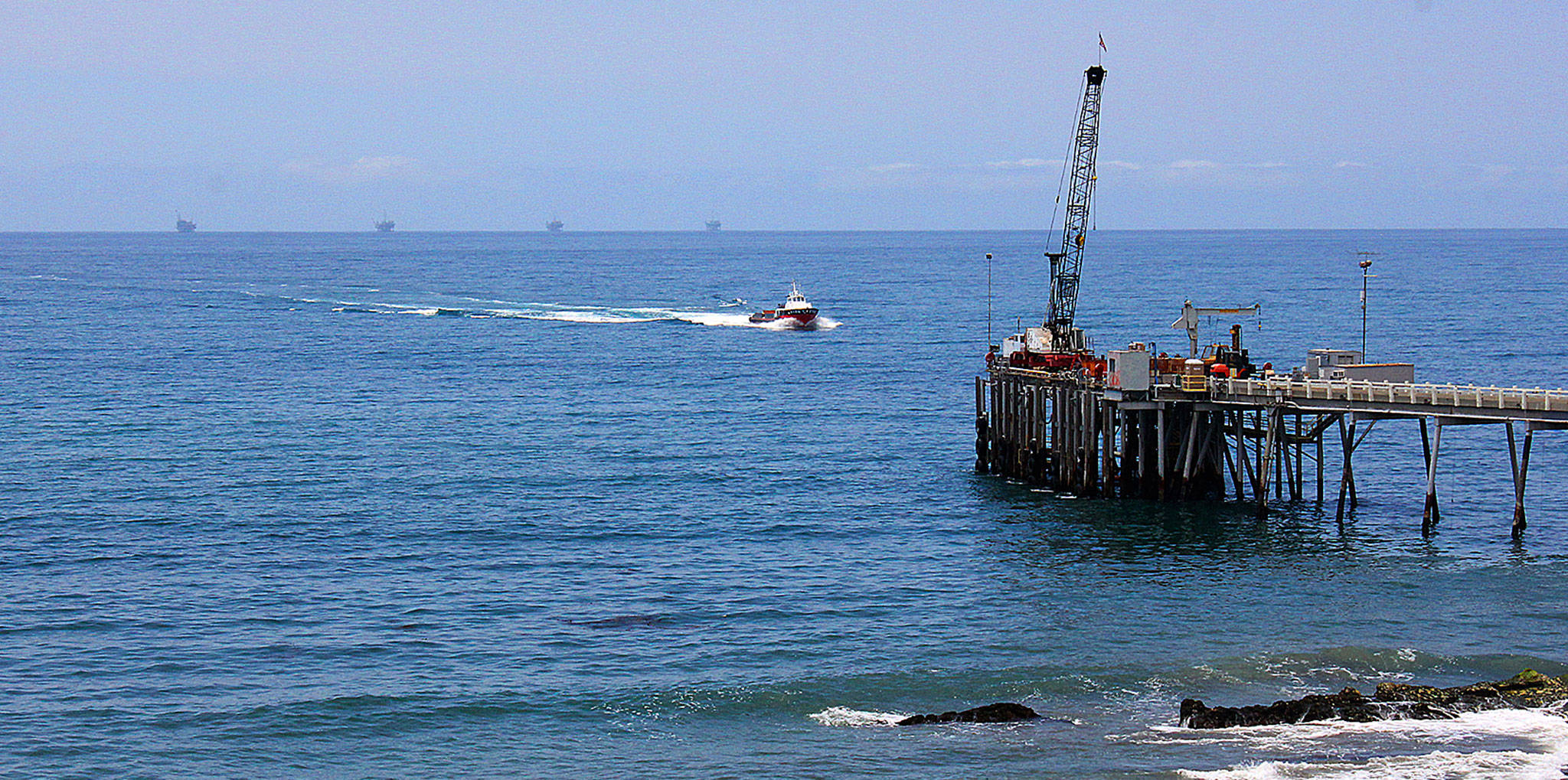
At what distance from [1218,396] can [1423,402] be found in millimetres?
8490

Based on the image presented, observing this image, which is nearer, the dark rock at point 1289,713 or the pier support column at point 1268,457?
the dark rock at point 1289,713

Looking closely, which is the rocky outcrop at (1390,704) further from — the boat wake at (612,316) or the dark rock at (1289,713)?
the boat wake at (612,316)

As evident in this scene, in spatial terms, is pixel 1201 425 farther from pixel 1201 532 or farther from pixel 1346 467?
pixel 1346 467

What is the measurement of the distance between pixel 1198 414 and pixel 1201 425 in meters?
1.17

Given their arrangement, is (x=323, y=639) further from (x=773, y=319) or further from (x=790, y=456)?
(x=773, y=319)

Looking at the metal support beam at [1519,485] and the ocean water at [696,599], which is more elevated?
the metal support beam at [1519,485]

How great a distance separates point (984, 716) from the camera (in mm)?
42438

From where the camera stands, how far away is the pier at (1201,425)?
6012 cm

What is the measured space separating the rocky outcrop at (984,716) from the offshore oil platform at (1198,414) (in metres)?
25.0

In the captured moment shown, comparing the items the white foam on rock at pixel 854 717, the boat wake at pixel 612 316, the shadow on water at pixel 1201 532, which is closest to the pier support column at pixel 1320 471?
the shadow on water at pixel 1201 532

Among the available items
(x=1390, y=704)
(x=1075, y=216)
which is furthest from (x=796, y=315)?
(x=1390, y=704)

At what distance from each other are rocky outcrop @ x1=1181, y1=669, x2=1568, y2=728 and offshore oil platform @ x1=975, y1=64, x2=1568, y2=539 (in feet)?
58.9

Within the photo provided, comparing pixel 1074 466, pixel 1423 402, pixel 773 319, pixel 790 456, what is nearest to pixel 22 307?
pixel 773 319

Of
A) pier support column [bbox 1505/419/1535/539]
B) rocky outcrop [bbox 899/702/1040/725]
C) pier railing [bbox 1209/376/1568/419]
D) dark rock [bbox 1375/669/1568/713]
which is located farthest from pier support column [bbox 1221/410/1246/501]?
rocky outcrop [bbox 899/702/1040/725]
